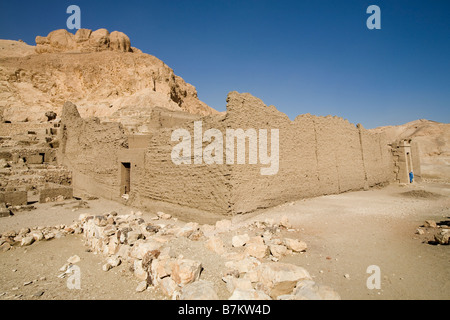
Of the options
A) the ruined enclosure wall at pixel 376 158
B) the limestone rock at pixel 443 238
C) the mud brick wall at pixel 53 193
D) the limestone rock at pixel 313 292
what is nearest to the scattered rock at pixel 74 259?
the limestone rock at pixel 313 292

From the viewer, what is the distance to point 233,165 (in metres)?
5.71

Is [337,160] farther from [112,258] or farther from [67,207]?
[67,207]

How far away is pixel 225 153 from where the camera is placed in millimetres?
5758

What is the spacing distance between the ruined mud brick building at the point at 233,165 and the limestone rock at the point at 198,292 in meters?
2.86

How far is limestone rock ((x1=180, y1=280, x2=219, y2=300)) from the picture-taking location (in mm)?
2701

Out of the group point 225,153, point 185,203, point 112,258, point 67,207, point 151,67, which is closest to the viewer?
point 112,258

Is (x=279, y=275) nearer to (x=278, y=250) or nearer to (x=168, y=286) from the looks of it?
(x=278, y=250)

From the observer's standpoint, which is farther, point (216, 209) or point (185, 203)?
point (185, 203)

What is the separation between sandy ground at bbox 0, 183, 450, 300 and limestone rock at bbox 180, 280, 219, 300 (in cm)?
26

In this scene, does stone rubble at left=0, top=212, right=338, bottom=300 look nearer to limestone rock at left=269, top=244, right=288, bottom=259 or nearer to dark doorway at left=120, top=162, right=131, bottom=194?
limestone rock at left=269, top=244, right=288, bottom=259

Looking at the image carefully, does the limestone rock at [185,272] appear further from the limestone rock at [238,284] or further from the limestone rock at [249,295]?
the limestone rock at [249,295]

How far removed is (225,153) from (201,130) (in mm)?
1184

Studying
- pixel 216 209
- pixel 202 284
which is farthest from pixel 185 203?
pixel 202 284
